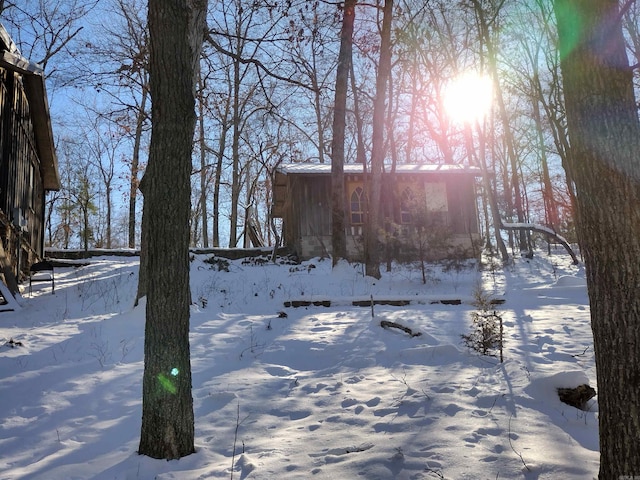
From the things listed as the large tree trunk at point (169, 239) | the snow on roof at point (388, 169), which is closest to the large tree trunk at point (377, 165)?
the snow on roof at point (388, 169)

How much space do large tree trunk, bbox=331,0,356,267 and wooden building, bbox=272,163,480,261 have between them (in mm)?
3619

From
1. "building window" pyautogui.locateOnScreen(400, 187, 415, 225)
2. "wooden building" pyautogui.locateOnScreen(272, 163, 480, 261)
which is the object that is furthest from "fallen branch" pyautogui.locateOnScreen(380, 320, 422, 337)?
"building window" pyautogui.locateOnScreen(400, 187, 415, 225)

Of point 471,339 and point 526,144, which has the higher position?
point 526,144

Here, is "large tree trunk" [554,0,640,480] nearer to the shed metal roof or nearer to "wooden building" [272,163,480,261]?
the shed metal roof

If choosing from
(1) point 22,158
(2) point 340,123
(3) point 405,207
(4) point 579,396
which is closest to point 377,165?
(2) point 340,123

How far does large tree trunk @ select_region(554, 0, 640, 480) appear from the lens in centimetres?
237

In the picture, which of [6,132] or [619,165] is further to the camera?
[6,132]

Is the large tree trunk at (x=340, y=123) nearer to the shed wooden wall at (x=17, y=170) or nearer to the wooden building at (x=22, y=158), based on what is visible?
the wooden building at (x=22, y=158)

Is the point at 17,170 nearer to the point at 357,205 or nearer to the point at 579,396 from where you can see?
the point at 357,205

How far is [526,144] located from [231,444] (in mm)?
27384

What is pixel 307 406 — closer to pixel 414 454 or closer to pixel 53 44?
pixel 414 454

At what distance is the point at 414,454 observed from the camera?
313cm

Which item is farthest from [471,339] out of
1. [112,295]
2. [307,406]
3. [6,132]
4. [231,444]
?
[6,132]

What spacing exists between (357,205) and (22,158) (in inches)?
474
